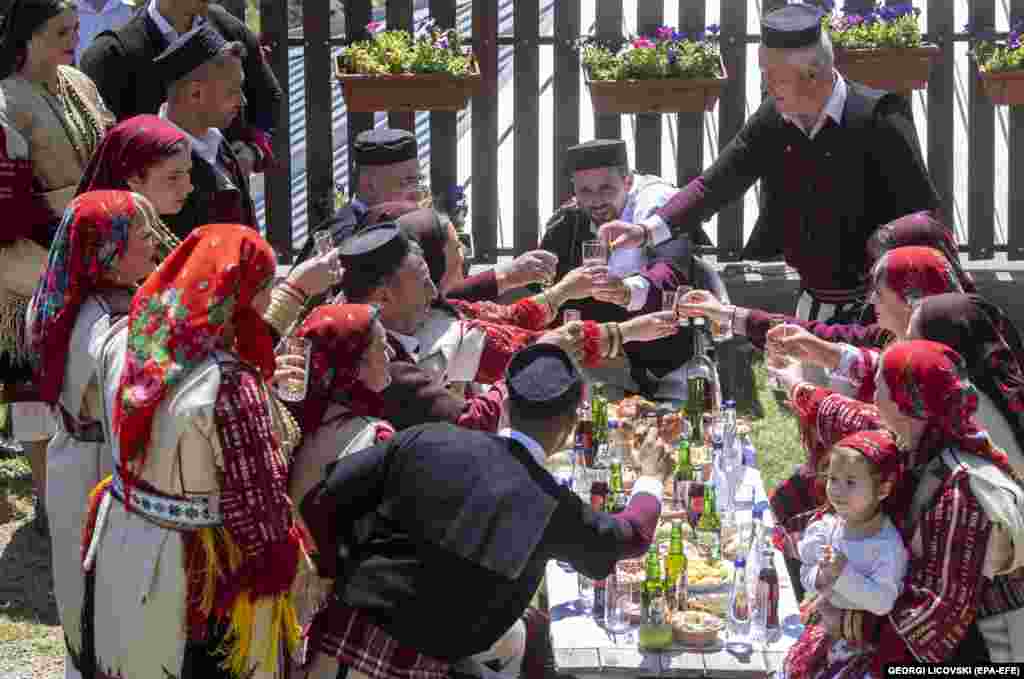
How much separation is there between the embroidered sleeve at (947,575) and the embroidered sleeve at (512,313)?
2.43 meters

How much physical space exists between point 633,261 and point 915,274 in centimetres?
215

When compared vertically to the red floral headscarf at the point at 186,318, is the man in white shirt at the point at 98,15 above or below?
above

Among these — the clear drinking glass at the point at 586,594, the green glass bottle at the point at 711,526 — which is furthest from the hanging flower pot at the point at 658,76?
the clear drinking glass at the point at 586,594

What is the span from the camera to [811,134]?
731cm

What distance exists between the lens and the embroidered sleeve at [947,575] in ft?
14.4

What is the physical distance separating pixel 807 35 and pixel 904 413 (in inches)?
117

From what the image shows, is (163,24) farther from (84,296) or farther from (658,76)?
(84,296)

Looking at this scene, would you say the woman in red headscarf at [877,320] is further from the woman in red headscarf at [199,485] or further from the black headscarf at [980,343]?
the woman in red headscarf at [199,485]

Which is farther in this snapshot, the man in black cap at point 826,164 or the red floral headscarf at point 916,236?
the man in black cap at point 826,164

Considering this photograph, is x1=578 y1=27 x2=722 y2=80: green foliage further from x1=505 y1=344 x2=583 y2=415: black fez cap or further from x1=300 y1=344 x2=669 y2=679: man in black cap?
x1=300 y1=344 x2=669 y2=679: man in black cap

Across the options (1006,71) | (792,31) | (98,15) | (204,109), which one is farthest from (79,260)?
(1006,71)

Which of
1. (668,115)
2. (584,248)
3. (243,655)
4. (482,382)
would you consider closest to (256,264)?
(243,655)

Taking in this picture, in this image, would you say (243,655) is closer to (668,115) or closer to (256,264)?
(256,264)

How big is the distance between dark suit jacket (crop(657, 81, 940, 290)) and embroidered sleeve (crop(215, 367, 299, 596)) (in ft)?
11.2
